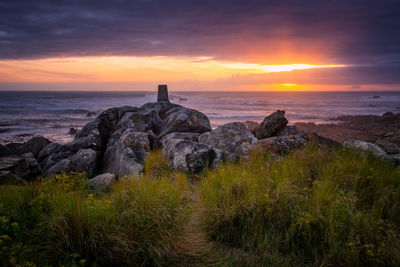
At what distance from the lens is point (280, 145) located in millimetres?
7273

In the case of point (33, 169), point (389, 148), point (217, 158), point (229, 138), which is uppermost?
point (229, 138)

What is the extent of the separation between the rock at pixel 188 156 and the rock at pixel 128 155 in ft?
3.51

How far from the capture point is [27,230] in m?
3.20

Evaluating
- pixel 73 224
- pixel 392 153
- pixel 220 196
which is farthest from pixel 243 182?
pixel 392 153

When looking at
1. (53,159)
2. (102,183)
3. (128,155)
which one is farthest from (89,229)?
(53,159)

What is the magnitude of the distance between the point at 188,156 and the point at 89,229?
3.96 m

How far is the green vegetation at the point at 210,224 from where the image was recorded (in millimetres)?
3182

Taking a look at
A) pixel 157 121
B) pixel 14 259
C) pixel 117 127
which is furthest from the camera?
pixel 157 121

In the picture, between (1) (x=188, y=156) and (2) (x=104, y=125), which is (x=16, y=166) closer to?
(2) (x=104, y=125)

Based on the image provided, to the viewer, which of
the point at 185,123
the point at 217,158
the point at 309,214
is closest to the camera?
the point at 309,214

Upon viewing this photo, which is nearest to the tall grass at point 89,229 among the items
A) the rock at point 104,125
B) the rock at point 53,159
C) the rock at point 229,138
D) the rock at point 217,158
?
the rock at point 217,158

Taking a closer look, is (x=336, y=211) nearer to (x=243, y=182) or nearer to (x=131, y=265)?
(x=243, y=182)

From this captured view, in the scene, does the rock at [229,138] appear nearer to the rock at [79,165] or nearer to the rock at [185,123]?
the rock at [185,123]

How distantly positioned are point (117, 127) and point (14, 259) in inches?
370
